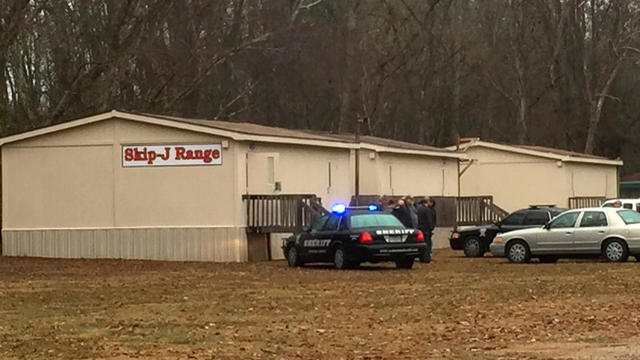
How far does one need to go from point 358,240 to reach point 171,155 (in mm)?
7318

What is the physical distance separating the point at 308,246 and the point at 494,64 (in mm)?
43774

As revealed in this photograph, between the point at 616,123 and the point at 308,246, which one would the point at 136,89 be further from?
the point at 616,123

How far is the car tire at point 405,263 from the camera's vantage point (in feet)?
94.6

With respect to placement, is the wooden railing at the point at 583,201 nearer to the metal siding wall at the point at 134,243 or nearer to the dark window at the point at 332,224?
the metal siding wall at the point at 134,243

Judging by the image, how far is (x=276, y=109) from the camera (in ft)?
214

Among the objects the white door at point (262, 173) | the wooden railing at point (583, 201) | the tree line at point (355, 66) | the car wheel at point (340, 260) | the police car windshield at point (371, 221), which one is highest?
the tree line at point (355, 66)

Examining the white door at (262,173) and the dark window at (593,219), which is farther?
the white door at (262,173)

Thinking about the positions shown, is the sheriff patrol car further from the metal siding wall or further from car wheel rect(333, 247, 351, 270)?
the metal siding wall

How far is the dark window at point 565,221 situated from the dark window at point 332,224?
5.47 m

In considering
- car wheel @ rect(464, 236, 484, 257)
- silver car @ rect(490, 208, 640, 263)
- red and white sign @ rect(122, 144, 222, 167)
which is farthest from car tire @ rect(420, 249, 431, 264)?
red and white sign @ rect(122, 144, 222, 167)

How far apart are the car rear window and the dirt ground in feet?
5.84

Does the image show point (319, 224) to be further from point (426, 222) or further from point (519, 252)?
point (519, 252)

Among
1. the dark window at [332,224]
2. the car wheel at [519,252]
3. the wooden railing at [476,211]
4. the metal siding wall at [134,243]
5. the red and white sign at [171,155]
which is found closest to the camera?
the dark window at [332,224]

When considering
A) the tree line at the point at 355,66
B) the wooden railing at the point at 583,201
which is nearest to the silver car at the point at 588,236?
the tree line at the point at 355,66
